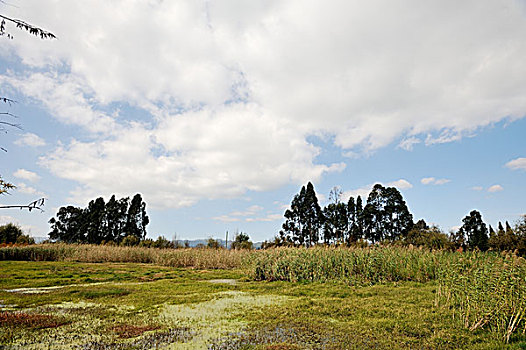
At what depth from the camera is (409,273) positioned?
10.4 metres

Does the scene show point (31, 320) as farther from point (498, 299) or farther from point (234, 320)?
point (498, 299)

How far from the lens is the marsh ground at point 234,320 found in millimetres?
4103

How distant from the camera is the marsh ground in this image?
13.5 feet

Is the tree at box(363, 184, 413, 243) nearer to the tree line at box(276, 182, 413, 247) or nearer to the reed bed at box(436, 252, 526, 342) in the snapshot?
the tree line at box(276, 182, 413, 247)

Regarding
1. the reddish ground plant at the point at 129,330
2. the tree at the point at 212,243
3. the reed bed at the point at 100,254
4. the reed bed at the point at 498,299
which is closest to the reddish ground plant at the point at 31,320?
the reddish ground plant at the point at 129,330

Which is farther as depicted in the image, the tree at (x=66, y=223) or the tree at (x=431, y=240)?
the tree at (x=66, y=223)

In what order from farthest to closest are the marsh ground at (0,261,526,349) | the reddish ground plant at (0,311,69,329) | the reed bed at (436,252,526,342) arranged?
the reddish ground plant at (0,311,69,329), the reed bed at (436,252,526,342), the marsh ground at (0,261,526,349)

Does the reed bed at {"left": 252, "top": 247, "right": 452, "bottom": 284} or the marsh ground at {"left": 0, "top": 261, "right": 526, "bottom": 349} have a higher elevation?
the reed bed at {"left": 252, "top": 247, "right": 452, "bottom": 284}

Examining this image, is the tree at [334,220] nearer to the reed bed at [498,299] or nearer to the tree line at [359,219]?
the tree line at [359,219]

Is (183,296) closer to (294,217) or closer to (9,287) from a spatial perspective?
(9,287)

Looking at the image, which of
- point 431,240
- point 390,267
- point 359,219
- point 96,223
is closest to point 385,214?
point 359,219

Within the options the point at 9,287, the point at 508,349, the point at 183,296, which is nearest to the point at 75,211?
the point at 9,287

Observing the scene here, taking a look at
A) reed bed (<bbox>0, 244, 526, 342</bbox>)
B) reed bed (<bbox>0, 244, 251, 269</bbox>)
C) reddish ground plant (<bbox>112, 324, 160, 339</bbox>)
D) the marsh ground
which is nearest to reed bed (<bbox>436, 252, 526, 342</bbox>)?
reed bed (<bbox>0, 244, 526, 342</bbox>)

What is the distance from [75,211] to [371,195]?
129ft
